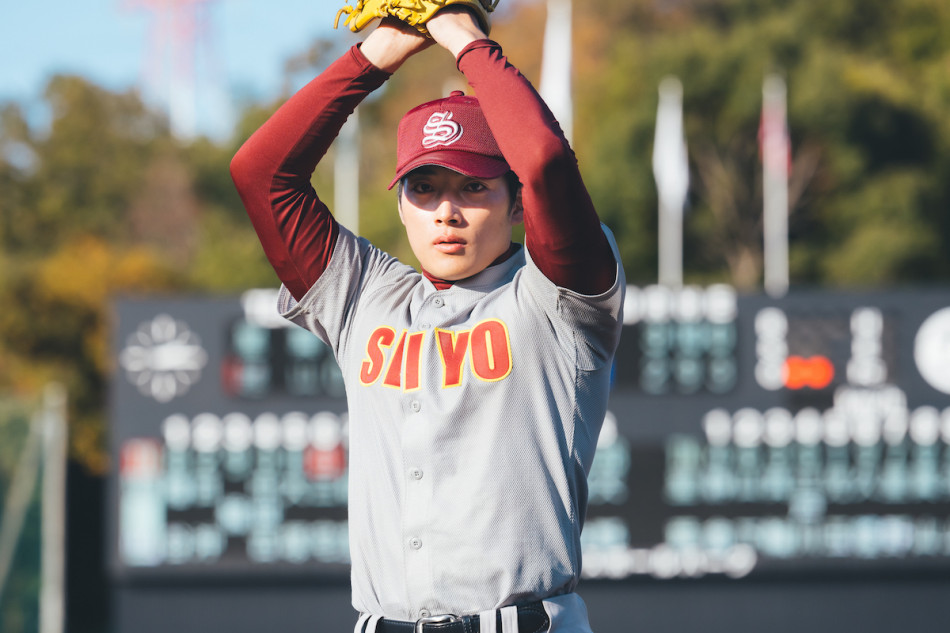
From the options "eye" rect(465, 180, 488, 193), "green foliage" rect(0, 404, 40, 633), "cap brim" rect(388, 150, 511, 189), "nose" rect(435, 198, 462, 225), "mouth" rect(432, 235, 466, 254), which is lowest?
"green foliage" rect(0, 404, 40, 633)

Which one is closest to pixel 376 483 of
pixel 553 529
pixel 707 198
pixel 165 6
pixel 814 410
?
pixel 553 529

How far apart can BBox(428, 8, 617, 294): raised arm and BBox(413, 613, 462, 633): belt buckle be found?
47 centimetres

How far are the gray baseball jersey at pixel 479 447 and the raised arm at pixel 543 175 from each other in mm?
41

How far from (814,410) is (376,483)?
5592mm

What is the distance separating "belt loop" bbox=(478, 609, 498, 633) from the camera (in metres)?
1.77

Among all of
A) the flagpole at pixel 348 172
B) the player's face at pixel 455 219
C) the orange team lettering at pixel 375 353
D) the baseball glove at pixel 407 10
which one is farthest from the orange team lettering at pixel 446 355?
the flagpole at pixel 348 172

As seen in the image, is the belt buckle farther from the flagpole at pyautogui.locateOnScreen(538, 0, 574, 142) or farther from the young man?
the flagpole at pyautogui.locateOnScreen(538, 0, 574, 142)

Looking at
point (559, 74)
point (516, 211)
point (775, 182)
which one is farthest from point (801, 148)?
point (516, 211)

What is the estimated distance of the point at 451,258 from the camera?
75.4 inches

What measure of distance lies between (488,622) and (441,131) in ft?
2.25

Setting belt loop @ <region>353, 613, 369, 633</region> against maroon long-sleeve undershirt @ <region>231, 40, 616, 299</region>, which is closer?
maroon long-sleeve undershirt @ <region>231, 40, 616, 299</region>

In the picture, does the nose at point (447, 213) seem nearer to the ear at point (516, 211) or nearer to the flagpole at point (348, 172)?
the ear at point (516, 211)

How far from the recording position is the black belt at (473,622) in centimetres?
177

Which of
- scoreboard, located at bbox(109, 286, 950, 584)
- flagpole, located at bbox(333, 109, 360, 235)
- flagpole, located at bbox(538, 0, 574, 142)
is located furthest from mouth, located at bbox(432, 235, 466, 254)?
flagpole, located at bbox(333, 109, 360, 235)
